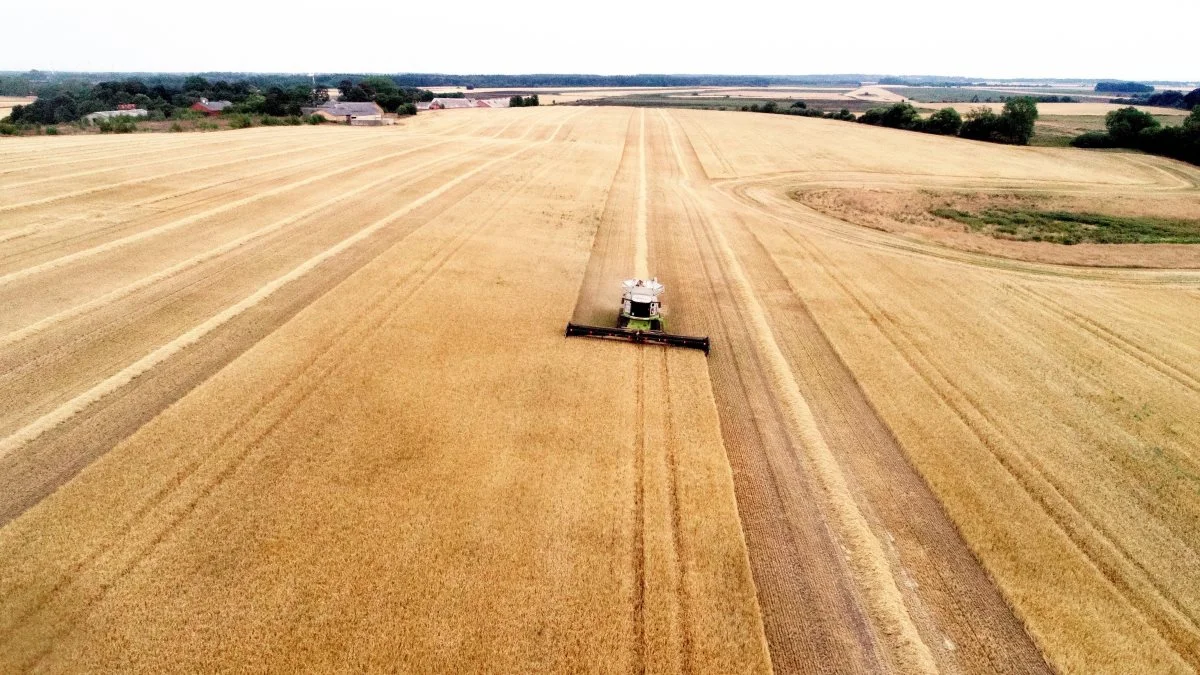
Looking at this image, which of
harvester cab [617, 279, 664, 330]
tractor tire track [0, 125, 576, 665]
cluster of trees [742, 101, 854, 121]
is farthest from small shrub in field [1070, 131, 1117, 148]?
tractor tire track [0, 125, 576, 665]

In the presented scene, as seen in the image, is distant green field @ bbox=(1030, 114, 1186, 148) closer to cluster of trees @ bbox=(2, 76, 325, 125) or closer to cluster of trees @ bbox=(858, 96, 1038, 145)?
cluster of trees @ bbox=(858, 96, 1038, 145)

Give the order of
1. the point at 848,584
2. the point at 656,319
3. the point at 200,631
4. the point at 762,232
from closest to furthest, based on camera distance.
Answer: the point at 200,631
the point at 848,584
the point at 656,319
the point at 762,232

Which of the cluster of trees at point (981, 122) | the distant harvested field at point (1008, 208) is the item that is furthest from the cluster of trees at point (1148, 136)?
the distant harvested field at point (1008, 208)

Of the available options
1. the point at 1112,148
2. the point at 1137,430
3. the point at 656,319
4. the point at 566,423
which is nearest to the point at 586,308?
the point at 656,319

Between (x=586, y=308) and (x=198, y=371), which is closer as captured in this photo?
(x=198, y=371)

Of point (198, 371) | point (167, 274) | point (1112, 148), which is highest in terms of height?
point (1112, 148)

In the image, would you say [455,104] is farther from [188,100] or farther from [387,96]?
→ [188,100]

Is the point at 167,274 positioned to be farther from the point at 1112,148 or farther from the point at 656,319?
the point at 1112,148
